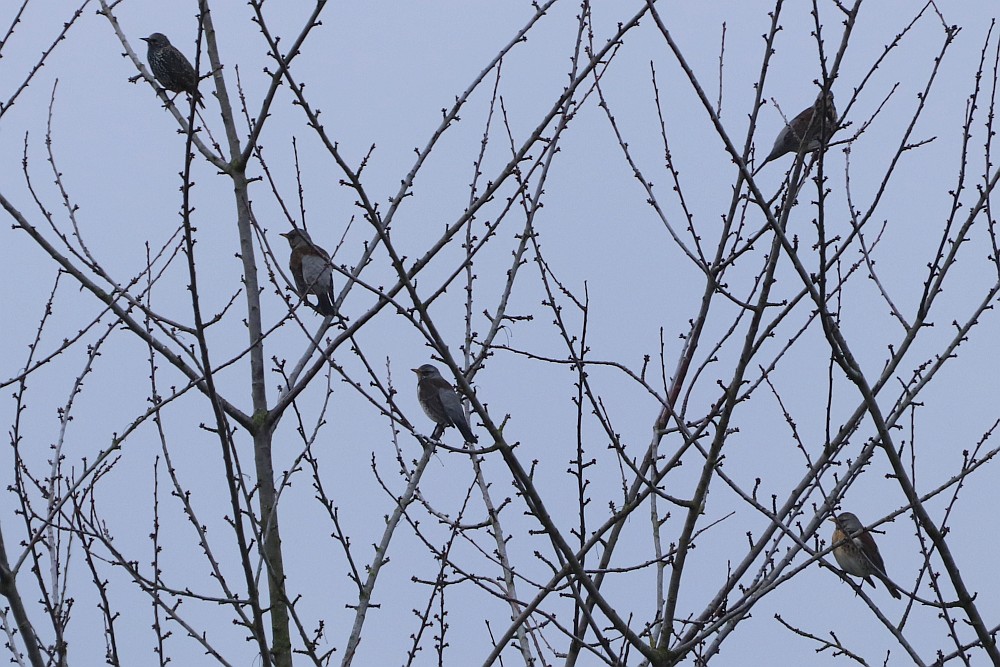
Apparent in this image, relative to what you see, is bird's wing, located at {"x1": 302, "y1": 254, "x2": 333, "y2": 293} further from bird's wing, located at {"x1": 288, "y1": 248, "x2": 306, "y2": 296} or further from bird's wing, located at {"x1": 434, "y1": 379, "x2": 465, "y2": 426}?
bird's wing, located at {"x1": 434, "y1": 379, "x2": 465, "y2": 426}

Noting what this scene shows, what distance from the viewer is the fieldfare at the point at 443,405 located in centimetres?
873

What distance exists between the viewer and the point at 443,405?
8703 millimetres

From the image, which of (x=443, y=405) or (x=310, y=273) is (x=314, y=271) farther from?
(x=443, y=405)

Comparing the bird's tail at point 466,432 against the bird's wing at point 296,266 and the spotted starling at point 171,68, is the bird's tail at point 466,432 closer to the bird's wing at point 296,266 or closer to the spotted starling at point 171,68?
the bird's wing at point 296,266

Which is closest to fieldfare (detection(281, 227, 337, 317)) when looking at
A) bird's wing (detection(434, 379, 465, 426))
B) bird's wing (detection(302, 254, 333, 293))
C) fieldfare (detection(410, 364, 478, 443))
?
bird's wing (detection(302, 254, 333, 293))

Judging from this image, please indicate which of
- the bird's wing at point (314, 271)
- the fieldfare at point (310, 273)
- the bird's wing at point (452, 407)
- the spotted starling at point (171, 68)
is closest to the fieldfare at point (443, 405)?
the bird's wing at point (452, 407)

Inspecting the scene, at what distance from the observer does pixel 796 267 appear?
11.5ft

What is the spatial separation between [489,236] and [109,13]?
2.48m

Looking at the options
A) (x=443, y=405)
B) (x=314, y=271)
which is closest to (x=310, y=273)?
(x=314, y=271)

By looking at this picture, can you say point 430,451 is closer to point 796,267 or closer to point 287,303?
point 287,303

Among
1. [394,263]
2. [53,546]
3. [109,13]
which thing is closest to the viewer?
[394,263]

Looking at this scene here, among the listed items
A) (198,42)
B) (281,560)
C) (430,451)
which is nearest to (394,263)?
(198,42)

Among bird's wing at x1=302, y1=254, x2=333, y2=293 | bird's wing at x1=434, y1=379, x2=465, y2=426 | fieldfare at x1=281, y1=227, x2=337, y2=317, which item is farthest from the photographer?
bird's wing at x1=302, y1=254, x2=333, y2=293

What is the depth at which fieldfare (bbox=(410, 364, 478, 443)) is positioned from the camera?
8.73 m
